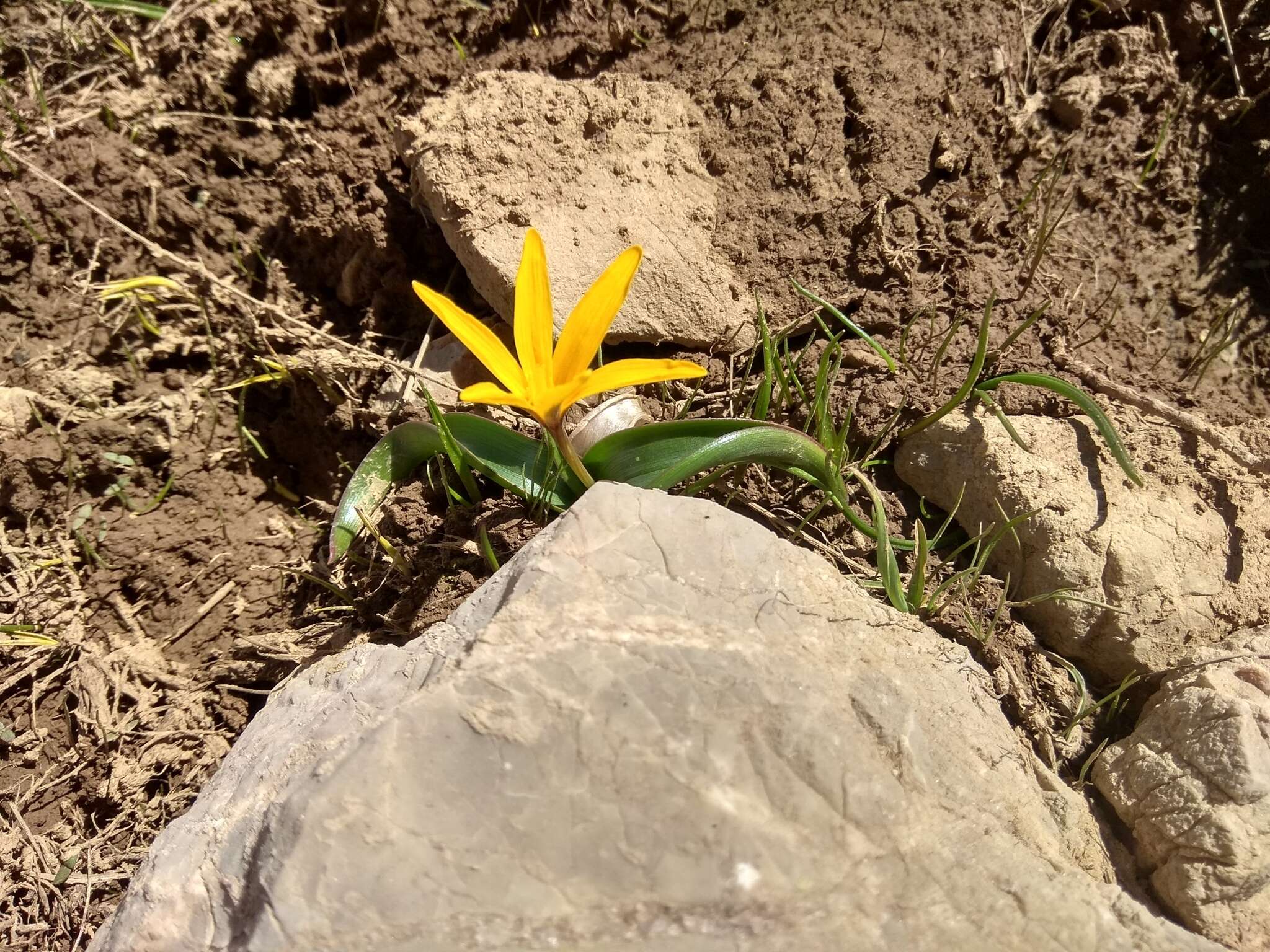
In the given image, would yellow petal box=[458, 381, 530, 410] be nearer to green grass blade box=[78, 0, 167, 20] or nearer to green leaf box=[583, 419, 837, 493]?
green leaf box=[583, 419, 837, 493]

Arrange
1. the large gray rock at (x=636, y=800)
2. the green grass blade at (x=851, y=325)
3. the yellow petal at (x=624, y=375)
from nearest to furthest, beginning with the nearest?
the large gray rock at (x=636, y=800) < the yellow petal at (x=624, y=375) < the green grass blade at (x=851, y=325)

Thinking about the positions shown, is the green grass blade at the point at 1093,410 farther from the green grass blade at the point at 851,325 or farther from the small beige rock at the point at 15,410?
the small beige rock at the point at 15,410

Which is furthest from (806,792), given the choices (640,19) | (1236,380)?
(640,19)

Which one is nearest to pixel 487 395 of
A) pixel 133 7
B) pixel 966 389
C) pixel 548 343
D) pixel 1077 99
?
pixel 548 343

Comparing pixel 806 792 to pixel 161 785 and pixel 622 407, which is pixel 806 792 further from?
pixel 161 785

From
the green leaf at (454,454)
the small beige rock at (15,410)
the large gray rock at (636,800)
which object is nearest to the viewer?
the large gray rock at (636,800)

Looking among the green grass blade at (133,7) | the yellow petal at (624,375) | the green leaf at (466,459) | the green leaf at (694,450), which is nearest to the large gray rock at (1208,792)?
the green leaf at (694,450)
